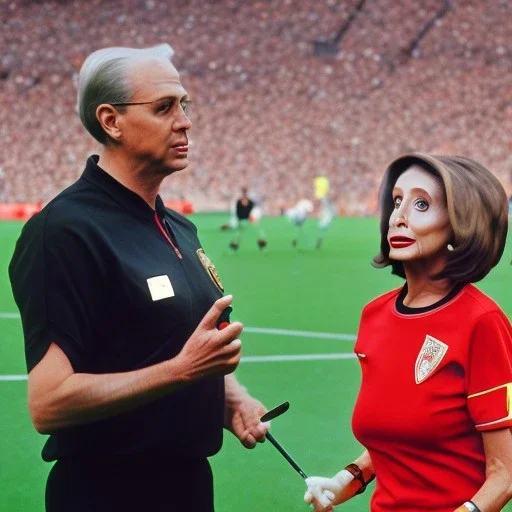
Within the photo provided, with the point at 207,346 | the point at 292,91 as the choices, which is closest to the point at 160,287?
the point at 207,346

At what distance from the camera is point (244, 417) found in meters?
4.07

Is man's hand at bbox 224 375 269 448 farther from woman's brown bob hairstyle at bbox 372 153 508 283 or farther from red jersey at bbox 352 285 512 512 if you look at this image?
woman's brown bob hairstyle at bbox 372 153 508 283

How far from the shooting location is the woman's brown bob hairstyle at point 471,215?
3352mm

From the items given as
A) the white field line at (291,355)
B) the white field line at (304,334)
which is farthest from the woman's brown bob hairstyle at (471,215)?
the white field line at (304,334)

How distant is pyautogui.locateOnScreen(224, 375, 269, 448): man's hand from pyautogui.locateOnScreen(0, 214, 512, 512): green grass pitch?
2187 mm

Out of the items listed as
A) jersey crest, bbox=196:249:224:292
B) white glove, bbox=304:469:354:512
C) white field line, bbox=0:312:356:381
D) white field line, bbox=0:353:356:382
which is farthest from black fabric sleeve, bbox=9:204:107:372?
white field line, bbox=0:353:356:382

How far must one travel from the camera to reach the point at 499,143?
2413 inches

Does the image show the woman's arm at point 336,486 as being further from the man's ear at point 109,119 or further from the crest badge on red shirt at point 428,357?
the man's ear at point 109,119

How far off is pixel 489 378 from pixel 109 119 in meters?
1.44

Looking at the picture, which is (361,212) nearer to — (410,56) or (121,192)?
(410,56)

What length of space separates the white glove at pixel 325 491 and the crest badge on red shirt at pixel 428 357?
51 centimetres

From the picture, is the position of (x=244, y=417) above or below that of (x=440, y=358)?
below

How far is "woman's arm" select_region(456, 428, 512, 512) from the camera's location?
3.19 m

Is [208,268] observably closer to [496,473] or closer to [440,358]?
[440,358]
